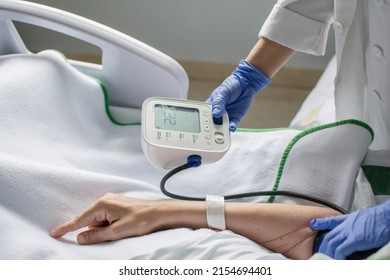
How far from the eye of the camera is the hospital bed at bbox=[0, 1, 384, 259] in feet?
3.24

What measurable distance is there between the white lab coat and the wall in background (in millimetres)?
1032

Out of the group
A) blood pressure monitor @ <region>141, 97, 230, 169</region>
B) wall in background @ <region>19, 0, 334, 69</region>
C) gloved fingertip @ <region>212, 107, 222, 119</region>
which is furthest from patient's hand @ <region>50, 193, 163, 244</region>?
wall in background @ <region>19, 0, 334, 69</region>

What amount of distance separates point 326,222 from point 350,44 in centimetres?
46

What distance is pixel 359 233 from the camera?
0.88 m

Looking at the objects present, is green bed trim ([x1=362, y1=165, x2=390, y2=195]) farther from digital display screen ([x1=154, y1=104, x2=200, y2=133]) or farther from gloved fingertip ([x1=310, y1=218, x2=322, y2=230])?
digital display screen ([x1=154, y1=104, x2=200, y2=133])

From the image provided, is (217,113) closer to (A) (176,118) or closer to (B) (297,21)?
(A) (176,118)

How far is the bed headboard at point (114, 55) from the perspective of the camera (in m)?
1.23

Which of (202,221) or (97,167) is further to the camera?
(97,167)


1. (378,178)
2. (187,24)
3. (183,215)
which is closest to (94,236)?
(183,215)

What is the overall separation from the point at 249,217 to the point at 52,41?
1.69 metres

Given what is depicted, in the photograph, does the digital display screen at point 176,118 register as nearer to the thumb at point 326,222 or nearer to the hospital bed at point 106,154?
the hospital bed at point 106,154

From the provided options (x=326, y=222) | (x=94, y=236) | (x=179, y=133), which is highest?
(x=179, y=133)

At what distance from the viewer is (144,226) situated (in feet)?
3.40

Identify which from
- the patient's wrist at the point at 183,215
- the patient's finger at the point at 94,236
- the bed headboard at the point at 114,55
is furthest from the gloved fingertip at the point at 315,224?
the bed headboard at the point at 114,55
